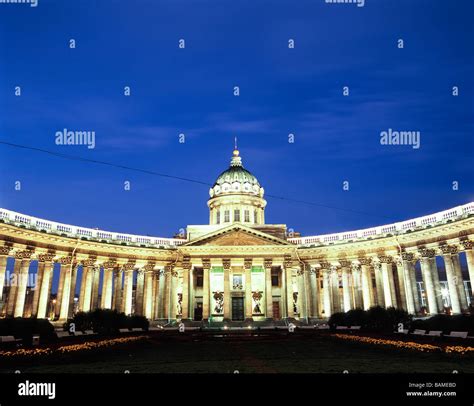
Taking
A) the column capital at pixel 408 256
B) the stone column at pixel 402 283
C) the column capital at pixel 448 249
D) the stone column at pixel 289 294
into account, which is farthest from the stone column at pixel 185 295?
the column capital at pixel 448 249

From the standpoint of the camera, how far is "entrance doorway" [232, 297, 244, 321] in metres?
60.7

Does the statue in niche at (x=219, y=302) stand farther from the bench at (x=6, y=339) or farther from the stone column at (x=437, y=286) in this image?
the bench at (x=6, y=339)

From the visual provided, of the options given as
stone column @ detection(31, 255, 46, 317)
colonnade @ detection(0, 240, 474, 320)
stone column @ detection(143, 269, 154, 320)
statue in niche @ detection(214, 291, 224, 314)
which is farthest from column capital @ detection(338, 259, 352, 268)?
stone column @ detection(31, 255, 46, 317)

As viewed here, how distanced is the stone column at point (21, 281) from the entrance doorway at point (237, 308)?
29782 millimetres

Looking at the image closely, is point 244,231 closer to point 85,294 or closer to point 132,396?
point 85,294

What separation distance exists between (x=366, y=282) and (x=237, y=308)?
20.0 meters

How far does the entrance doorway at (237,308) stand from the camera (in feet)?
199

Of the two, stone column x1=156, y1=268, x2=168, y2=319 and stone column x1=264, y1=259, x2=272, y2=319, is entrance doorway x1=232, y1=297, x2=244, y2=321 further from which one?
stone column x1=156, y1=268, x2=168, y2=319

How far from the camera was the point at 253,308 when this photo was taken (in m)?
61.4

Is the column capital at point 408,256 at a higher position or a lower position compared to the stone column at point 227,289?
higher

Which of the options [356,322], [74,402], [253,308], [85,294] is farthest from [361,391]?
[253,308]

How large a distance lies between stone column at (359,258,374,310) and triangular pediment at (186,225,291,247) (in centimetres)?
1126

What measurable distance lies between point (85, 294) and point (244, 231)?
2381cm

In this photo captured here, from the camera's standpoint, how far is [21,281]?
43.8 m
